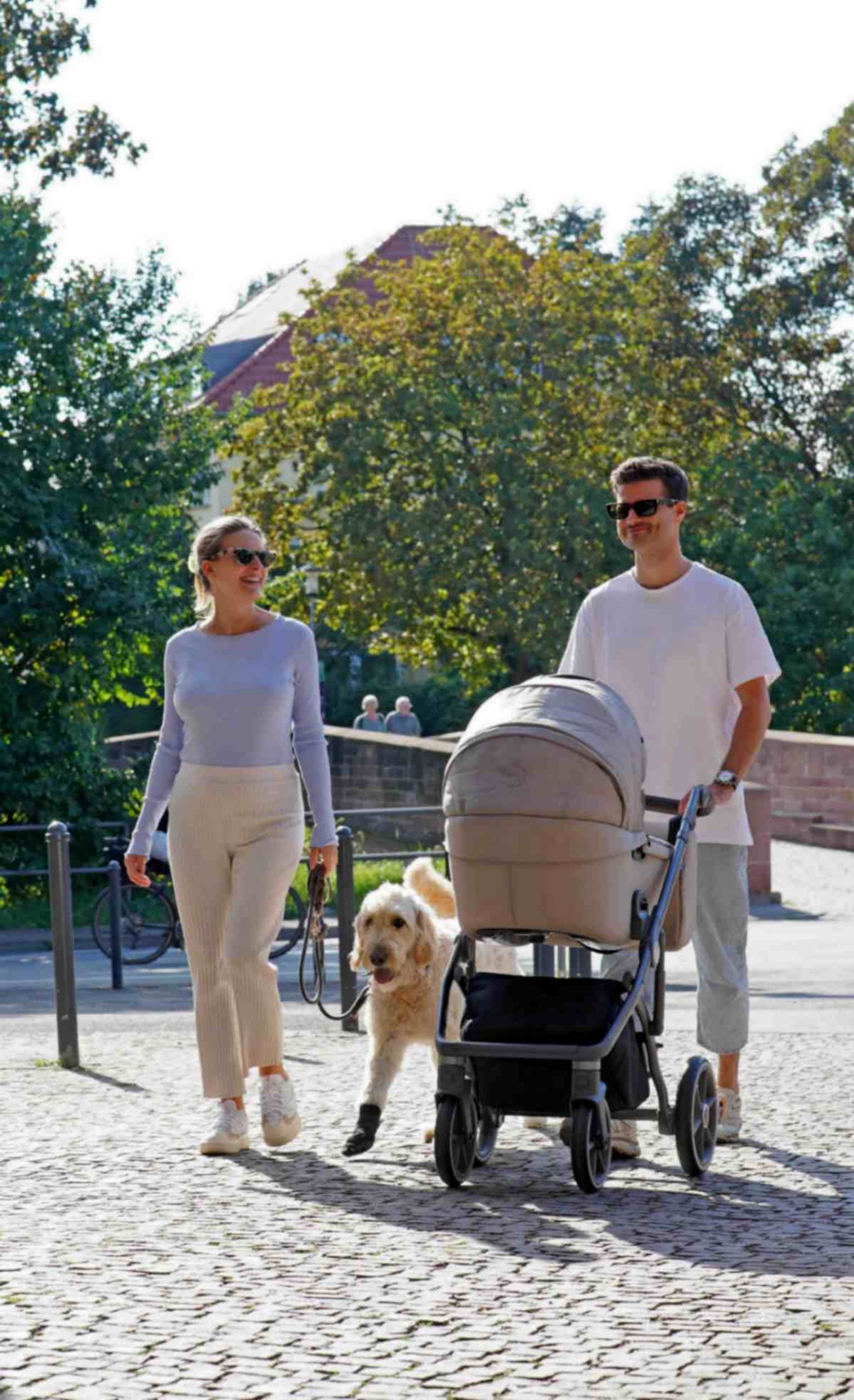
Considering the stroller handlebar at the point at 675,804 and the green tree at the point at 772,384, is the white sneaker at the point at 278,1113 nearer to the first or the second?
the stroller handlebar at the point at 675,804

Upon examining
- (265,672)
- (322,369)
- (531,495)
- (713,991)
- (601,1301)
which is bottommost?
(601,1301)

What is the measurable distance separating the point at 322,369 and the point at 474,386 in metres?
2.80

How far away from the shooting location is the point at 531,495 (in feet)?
135

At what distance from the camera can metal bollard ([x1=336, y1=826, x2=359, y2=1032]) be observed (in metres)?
11.9

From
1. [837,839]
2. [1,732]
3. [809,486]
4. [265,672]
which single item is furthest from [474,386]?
[265,672]

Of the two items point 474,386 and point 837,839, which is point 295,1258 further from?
point 474,386

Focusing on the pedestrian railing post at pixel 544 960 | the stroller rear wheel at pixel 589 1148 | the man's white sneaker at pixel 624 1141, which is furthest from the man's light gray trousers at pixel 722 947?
the pedestrian railing post at pixel 544 960

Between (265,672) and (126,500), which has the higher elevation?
(126,500)

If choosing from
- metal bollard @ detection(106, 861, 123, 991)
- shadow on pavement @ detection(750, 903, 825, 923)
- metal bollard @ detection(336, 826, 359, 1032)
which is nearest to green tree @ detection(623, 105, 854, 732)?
shadow on pavement @ detection(750, 903, 825, 923)

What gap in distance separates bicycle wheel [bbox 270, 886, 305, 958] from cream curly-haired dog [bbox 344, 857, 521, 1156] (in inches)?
382

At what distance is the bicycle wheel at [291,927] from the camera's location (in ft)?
59.0

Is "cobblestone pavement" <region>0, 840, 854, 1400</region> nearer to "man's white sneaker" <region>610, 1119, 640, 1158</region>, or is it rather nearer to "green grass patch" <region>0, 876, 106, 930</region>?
"man's white sneaker" <region>610, 1119, 640, 1158</region>

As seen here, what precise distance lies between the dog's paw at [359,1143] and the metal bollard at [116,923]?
28.6 ft

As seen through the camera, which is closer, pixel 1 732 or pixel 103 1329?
pixel 103 1329
